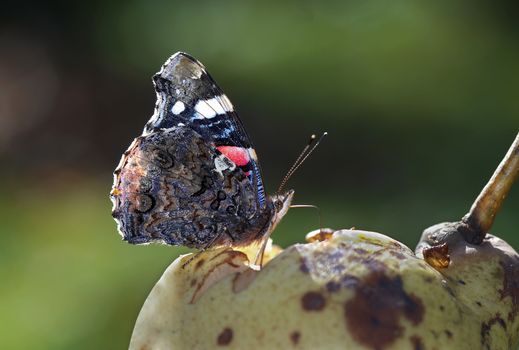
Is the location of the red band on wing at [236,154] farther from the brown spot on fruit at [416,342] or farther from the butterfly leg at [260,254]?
the brown spot on fruit at [416,342]

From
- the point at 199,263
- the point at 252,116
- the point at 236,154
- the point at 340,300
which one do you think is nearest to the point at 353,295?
the point at 340,300

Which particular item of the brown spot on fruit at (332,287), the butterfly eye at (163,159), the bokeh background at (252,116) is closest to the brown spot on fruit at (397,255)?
the brown spot on fruit at (332,287)

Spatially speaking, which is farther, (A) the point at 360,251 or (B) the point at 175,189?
(B) the point at 175,189

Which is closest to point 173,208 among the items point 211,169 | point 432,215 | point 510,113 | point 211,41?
point 211,169

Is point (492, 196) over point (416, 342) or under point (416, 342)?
over

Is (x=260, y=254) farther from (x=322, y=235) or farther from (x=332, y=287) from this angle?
(x=332, y=287)

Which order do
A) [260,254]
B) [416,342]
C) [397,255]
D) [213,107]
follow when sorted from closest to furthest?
[416,342]
[397,255]
[260,254]
[213,107]

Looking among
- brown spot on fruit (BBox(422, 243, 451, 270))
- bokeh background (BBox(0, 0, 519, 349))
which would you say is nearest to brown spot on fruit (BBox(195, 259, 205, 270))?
brown spot on fruit (BBox(422, 243, 451, 270))

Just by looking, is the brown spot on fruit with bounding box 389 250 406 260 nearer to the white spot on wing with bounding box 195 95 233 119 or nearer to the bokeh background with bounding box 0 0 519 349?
the white spot on wing with bounding box 195 95 233 119

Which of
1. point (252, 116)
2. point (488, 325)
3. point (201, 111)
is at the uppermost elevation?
point (201, 111)
